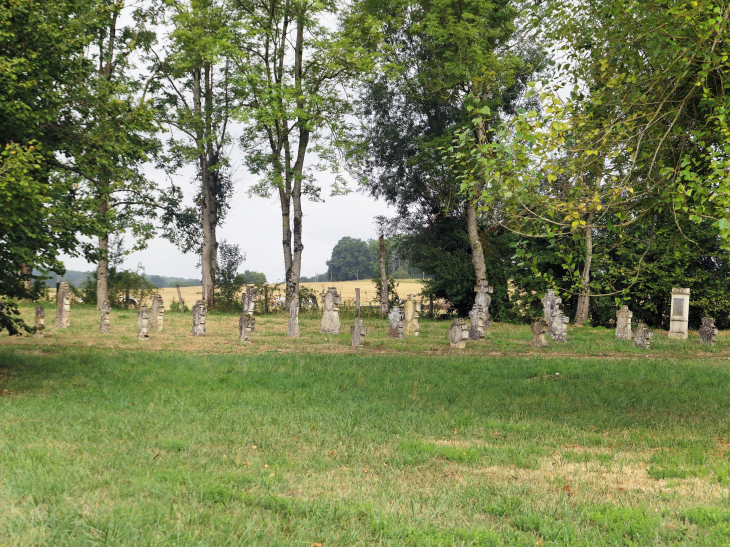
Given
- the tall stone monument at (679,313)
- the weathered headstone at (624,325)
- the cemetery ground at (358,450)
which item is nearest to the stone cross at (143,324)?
the cemetery ground at (358,450)

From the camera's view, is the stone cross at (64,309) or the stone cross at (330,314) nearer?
the stone cross at (64,309)

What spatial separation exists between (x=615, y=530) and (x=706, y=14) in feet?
20.0

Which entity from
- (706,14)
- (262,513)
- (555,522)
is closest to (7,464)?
(262,513)

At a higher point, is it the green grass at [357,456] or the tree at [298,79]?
the tree at [298,79]

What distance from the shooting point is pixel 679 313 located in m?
22.7

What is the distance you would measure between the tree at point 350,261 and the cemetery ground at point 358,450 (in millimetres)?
76963

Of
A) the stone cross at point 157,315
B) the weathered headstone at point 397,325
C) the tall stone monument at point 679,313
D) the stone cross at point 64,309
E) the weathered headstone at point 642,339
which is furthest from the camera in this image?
the tall stone monument at point 679,313

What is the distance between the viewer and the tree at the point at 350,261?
9269 cm

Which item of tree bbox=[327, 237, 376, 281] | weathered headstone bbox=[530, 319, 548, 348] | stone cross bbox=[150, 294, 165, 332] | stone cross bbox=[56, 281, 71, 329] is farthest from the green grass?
tree bbox=[327, 237, 376, 281]

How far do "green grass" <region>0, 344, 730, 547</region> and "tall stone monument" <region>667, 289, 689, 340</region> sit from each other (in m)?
10.3

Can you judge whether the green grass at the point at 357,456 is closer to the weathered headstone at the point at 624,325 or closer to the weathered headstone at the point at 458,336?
the weathered headstone at the point at 458,336

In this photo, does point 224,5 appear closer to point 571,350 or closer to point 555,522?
point 571,350

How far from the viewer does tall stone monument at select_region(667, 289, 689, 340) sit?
22594 millimetres

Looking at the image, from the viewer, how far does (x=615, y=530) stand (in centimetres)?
471
